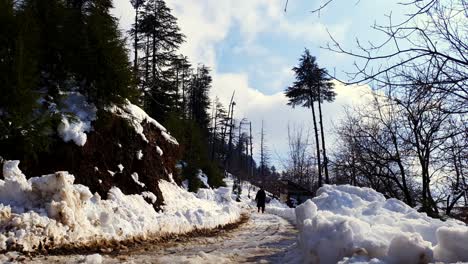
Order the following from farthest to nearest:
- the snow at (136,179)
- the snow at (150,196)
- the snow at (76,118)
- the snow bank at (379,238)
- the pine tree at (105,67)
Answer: the snow at (136,179) < the snow at (150,196) < the pine tree at (105,67) < the snow at (76,118) < the snow bank at (379,238)

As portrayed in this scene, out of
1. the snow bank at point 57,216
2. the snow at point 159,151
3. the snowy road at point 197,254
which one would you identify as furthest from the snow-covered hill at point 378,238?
the snow at point 159,151

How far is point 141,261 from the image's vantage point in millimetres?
7094

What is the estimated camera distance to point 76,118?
12617mm

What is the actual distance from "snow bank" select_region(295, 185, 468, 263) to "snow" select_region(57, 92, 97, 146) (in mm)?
7133

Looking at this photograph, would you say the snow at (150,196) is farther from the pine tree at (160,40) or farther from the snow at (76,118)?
the pine tree at (160,40)

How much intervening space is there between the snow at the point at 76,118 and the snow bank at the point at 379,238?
713 cm

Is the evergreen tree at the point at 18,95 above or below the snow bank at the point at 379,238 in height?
above

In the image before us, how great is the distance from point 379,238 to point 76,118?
9773mm

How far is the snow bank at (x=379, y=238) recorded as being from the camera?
185 inches

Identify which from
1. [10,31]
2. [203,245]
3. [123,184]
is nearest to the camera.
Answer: [203,245]

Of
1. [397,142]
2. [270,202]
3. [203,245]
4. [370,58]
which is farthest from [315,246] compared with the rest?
[270,202]

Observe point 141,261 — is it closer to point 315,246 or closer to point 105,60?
point 315,246

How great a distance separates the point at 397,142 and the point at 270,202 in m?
33.1

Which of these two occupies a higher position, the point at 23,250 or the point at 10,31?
the point at 10,31
